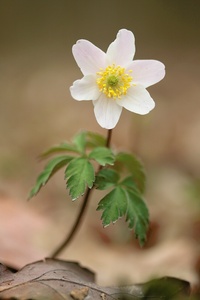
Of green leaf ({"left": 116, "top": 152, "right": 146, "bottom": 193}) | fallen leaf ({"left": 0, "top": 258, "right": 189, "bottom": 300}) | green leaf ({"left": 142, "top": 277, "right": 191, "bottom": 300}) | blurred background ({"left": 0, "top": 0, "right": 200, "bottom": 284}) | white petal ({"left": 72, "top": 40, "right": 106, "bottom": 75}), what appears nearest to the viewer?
fallen leaf ({"left": 0, "top": 258, "right": 189, "bottom": 300})

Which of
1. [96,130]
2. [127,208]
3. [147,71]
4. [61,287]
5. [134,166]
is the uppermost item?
[147,71]

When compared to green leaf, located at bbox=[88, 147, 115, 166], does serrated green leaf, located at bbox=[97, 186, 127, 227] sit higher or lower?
lower

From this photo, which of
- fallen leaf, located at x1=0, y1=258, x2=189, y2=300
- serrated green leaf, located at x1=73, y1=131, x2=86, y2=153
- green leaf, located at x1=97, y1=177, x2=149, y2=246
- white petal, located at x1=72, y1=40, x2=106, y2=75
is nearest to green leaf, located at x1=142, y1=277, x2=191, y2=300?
fallen leaf, located at x1=0, y1=258, x2=189, y2=300

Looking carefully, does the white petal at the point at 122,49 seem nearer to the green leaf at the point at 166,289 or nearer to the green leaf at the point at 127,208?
the green leaf at the point at 127,208

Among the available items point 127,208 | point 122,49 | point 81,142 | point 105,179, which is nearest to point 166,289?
point 127,208

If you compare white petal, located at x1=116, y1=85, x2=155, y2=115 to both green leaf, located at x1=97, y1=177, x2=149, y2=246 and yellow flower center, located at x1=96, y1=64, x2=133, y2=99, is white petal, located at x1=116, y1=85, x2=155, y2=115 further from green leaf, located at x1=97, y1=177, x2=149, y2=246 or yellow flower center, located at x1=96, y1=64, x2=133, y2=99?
green leaf, located at x1=97, y1=177, x2=149, y2=246

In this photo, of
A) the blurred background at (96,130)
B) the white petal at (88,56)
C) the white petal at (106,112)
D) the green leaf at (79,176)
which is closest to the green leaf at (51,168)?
the green leaf at (79,176)

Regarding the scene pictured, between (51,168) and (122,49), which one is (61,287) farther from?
(122,49)

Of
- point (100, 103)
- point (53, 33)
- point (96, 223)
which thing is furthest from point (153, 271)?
point (53, 33)
